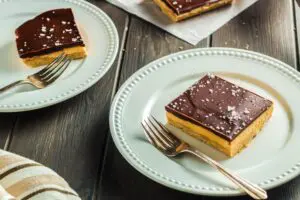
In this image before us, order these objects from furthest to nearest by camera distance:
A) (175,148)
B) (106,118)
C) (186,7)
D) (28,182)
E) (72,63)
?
(186,7)
(72,63)
(106,118)
(175,148)
(28,182)

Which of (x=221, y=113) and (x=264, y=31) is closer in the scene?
(x=221, y=113)

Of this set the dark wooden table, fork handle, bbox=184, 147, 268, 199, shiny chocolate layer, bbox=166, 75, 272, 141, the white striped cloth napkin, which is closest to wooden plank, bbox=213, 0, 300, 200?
the dark wooden table

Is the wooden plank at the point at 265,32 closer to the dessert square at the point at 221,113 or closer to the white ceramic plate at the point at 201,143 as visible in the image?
the white ceramic plate at the point at 201,143

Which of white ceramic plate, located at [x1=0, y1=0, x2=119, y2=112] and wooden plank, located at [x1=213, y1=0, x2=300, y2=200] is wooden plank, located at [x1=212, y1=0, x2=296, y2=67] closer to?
wooden plank, located at [x1=213, y1=0, x2=300, y2=200]

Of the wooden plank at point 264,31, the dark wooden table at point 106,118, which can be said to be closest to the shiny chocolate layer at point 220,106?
the dark wooden table at point 106,118

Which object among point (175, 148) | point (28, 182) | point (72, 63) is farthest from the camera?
point (72, 63)

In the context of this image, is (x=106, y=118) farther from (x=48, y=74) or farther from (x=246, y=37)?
(x=246, y=37)

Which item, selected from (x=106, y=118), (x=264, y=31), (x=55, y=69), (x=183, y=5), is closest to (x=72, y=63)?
(x=55, y=69)

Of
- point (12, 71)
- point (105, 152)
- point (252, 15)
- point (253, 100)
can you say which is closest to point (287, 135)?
point (253, 100)
